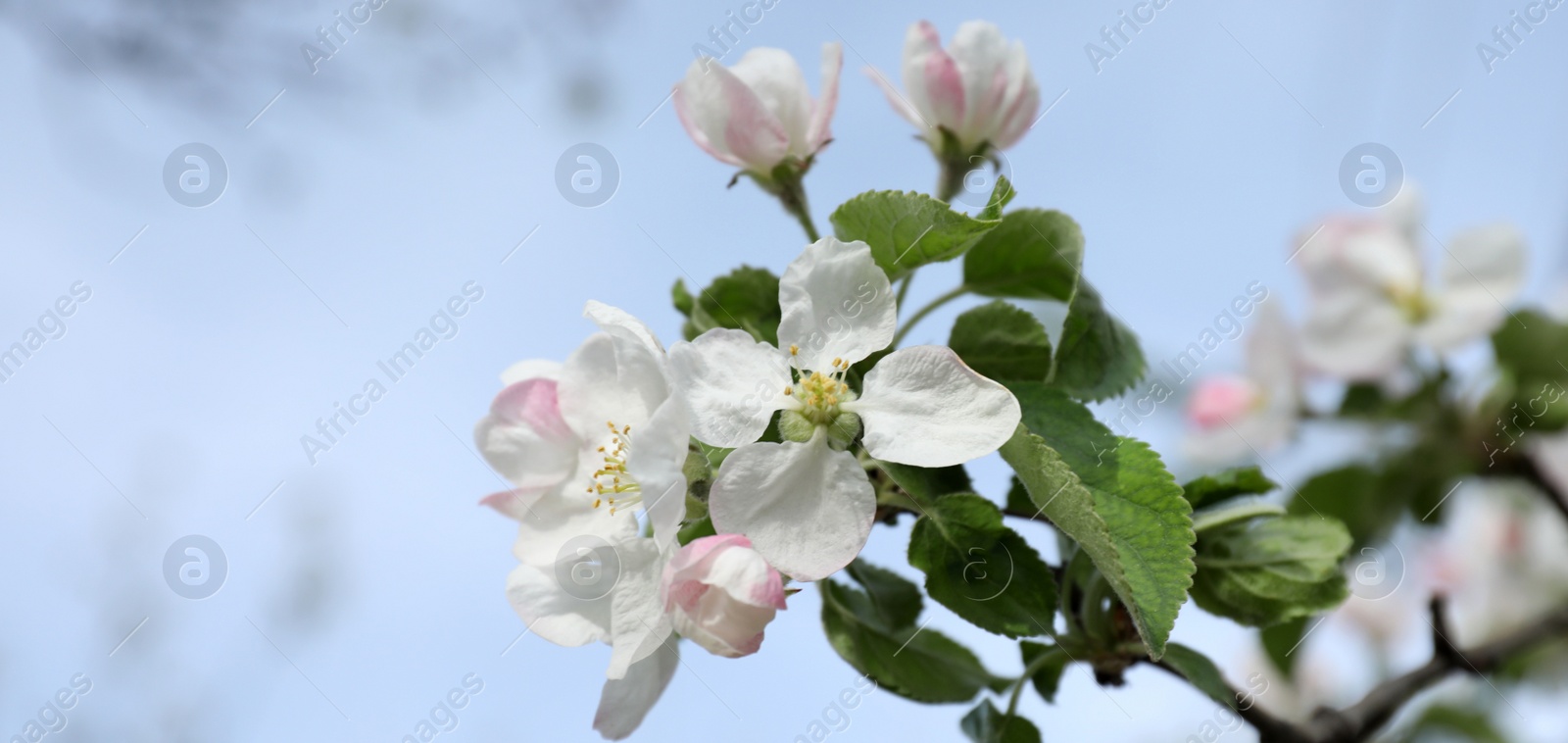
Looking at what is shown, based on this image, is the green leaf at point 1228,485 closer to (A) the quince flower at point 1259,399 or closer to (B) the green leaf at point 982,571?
(B) the green leaf at point 982,571

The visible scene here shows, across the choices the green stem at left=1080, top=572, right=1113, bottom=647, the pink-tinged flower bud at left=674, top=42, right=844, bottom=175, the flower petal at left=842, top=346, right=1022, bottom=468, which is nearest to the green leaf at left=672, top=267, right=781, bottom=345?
the pink-tinged flower bud at left=674, top=42, right=844, bottom=175

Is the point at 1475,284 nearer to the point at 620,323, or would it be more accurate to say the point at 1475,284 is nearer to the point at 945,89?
the point at 945,89

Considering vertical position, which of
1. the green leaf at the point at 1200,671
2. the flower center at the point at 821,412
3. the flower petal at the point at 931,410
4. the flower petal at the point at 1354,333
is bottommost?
the flower petal at the point at 1354,333

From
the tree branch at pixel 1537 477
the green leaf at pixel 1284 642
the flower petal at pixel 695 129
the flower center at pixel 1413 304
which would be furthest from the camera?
the flower center at pixel 1413 304

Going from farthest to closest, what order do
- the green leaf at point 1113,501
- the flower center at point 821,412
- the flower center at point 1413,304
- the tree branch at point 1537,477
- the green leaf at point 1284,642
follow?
the flower center at point 1413,304 < the tree branch at point 1537,477 < the green leaf at point 1284,642 < the flower center at point 821,412 < the green leaf at point 1113,501

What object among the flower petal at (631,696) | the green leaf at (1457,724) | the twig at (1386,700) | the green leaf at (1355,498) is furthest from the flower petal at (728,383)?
the green leaf at (1457,724)

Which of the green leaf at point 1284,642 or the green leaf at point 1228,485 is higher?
the green leaf at point 1228,485

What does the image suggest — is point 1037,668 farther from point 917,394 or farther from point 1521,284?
point 1521,284
